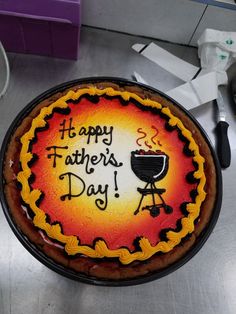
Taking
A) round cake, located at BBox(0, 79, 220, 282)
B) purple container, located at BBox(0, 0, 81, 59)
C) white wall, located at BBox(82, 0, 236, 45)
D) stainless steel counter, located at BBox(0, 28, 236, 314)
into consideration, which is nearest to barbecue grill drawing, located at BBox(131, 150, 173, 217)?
round cake, located at BBox(0, 79, 220, 282)

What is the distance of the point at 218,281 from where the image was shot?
70 cm

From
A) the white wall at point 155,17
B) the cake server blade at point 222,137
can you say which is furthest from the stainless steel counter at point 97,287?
the white wall at point 155,17

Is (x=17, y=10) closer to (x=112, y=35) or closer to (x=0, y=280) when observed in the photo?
(x=112, y=35)

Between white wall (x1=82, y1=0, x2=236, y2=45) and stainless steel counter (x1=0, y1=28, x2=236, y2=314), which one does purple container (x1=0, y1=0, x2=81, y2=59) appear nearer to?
stainless steel counter (x1=0, y1=28, x2=236, y2=314)

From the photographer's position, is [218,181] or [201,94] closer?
[218,181]

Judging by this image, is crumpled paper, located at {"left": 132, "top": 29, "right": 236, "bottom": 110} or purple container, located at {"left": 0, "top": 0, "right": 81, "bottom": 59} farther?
crumpled paper, located at {"left": 132, "top": 29, "right": 236, "bottom": 110}

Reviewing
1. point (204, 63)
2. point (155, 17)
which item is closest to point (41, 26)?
point (155, 17)

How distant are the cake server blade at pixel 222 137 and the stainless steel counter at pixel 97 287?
0.02 metres

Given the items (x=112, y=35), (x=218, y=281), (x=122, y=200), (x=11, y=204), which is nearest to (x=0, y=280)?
(x=11, y=204)

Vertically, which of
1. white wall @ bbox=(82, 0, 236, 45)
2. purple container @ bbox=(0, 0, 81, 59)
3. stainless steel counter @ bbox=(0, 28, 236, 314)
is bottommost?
stainless steel counter @ bbox=(0, 28, 236, 314)

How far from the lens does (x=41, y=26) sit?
754 millimetres

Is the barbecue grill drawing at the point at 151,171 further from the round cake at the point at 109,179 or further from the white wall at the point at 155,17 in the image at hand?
the white wall at the point at 155,17

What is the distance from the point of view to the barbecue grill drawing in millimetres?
659

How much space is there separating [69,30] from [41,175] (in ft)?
1.25
